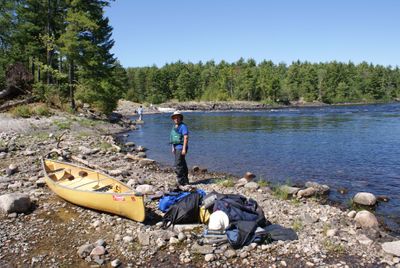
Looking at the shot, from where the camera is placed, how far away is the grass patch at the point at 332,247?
6836 millimetres

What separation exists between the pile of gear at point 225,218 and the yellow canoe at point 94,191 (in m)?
0.91

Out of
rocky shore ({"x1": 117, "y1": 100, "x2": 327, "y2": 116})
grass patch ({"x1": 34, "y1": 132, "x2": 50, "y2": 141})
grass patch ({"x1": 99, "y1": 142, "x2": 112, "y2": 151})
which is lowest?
grass patch ({"x1": 99, "y1": 142, "x2": 112, "y2": 151})

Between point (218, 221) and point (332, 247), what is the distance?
96.4 inches

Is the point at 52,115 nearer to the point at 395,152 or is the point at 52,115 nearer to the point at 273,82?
the point at 395,152

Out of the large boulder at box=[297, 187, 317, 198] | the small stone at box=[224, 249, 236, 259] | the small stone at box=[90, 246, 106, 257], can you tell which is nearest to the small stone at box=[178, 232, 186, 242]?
the small stone at box=[224, 249, 236, 259]

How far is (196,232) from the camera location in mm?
7684

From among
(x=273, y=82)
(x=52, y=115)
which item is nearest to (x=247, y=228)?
(x=52, y=115)

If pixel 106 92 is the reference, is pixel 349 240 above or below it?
below

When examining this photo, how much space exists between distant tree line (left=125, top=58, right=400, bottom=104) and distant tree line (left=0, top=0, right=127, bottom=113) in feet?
209

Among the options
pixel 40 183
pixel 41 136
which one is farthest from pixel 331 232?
pixel 41 136

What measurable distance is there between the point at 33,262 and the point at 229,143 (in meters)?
19.4

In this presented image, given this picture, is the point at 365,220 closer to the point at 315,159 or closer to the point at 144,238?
the point at 144,238

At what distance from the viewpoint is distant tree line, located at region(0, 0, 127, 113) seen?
95.1ft

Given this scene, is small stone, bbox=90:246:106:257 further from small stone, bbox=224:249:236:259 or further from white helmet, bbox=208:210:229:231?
small stone, bbox=224:249:236:259
